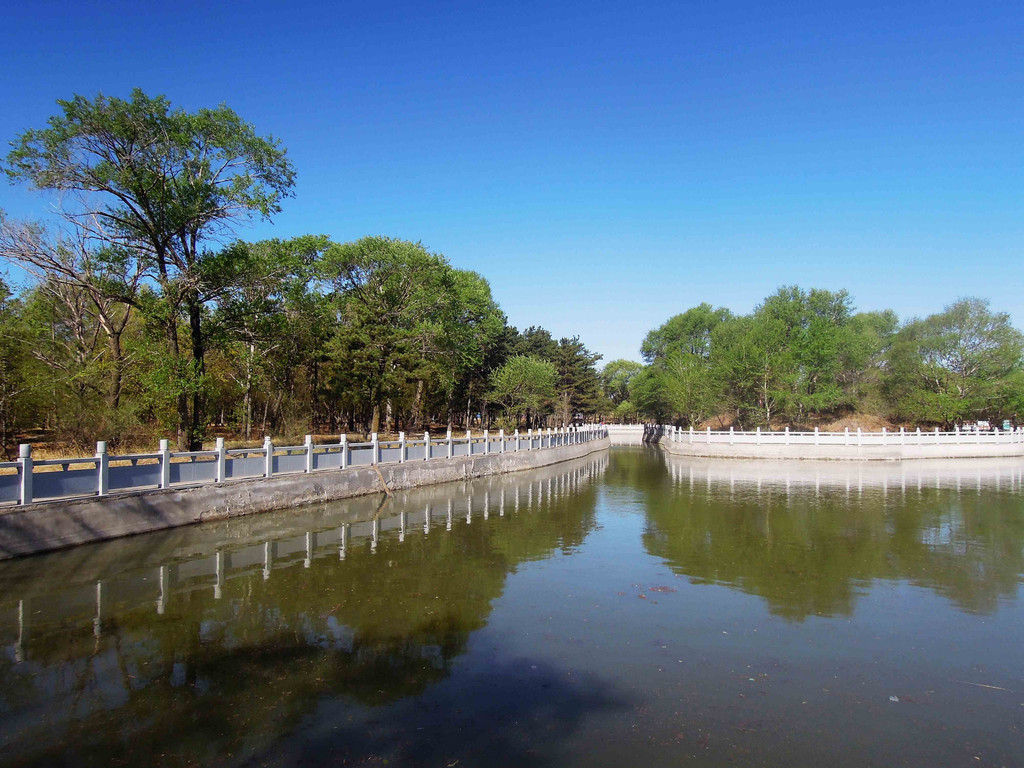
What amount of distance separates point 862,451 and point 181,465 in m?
37.4

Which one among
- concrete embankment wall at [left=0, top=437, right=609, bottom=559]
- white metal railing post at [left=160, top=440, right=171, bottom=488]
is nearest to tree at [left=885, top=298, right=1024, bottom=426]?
concrete embankment wall at [left=0, top=437, right=609, bottom=559]

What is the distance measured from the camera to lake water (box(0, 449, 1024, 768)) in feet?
15.2

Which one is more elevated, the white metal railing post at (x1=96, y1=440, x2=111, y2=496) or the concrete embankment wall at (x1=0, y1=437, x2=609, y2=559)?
the white metal railing post at (x1=96, y1=440, x2=111, y2=496)

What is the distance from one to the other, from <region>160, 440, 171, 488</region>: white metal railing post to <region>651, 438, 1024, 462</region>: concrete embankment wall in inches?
1356

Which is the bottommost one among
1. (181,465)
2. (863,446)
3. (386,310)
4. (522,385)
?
(863,446)

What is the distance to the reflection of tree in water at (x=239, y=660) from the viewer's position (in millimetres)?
4633

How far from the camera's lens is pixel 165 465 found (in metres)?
12.2

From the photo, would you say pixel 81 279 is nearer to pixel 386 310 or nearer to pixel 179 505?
pixel 179 505

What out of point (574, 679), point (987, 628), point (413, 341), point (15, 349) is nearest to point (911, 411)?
point (413, 341)

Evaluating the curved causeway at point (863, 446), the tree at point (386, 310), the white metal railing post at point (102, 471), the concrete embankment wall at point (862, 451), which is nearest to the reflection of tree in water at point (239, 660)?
the white metal railing post at point (102, 471)

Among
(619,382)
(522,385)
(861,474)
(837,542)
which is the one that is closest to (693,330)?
(619,382)

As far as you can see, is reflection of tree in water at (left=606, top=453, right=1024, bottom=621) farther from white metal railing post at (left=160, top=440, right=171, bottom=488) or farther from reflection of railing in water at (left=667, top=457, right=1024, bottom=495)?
white metal railing post at (left=160, top=440, right=171, bottom=488)

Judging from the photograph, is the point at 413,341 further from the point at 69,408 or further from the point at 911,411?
the point at 911,411

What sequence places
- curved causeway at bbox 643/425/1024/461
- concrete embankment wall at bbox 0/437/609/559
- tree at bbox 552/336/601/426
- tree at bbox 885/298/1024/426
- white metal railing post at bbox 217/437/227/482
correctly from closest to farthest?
concrete embankment wall at bbox 0/437/609/559 → white metal railing post at bbox 217/437/227/482 → curved causeway at bbox 643/425/1024/461 → tree at bbox 885/298/1024/426 → tree at bbox 552/336/601/426
